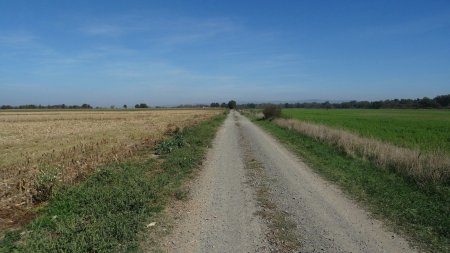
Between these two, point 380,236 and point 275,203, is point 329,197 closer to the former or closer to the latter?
point 275,203

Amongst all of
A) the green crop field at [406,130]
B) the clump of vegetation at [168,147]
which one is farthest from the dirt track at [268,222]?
the green crop field at [406,130]

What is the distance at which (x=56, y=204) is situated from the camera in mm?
7867

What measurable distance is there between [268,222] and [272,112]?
5053cm

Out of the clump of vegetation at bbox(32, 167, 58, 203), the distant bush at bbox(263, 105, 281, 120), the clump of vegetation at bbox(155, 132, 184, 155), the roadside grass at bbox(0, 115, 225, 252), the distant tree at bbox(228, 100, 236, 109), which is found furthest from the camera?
the distant tree at bbox(228, 100, 236, 109)

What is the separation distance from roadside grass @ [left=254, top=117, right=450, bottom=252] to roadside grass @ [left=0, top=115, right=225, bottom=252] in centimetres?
473

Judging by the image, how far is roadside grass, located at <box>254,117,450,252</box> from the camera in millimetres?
6703

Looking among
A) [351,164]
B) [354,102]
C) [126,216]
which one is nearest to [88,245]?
[126,216]

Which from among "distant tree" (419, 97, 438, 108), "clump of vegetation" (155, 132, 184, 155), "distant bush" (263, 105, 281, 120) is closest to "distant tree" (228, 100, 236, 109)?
"distant tree" (419, 97, 438, 108)

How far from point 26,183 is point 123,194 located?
10.4 feet

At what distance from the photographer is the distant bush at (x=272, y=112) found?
56062mm

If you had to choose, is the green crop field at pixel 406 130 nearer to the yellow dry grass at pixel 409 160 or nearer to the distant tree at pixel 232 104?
the yellow dry grass at pixel 409 160

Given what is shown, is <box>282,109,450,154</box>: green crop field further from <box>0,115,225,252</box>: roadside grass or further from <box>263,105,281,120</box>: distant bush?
<box>0,115,225,252</box>: roadside grass

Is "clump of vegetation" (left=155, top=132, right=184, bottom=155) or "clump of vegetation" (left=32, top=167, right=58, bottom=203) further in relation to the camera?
"clump of vegetation" (left=155, top=132, right=184, bottom=155)

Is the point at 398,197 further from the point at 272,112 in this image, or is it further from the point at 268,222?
the point at 272,112
